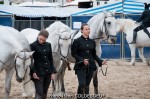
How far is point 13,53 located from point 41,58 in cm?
76

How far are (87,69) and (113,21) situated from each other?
1.64 metres

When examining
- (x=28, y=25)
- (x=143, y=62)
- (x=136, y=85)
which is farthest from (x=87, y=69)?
(x=28, y=25)

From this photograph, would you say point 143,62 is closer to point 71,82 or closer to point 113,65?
point 113,65

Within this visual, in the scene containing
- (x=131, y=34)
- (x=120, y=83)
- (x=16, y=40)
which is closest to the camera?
(x=16, y=40)

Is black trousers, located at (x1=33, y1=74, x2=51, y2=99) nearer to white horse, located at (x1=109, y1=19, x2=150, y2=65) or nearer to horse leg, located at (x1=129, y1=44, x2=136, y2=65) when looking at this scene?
white horse, located at (x1=109, y1=19, x2=150, y2=65)

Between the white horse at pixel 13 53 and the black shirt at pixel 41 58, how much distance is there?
138 millimetres

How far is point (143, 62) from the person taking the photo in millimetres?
16969

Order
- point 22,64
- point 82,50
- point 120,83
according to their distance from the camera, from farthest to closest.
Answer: point 120,83, point 82,50, point 22,64

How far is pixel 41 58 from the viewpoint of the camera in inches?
280

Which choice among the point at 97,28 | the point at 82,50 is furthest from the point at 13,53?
the point at 97,28

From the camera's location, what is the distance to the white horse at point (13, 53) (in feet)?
23.1

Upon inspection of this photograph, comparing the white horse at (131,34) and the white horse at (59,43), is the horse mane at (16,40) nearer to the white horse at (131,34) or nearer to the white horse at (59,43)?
the white horse at (59,43)

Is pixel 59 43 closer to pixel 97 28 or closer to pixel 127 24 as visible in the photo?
pixel 97 28

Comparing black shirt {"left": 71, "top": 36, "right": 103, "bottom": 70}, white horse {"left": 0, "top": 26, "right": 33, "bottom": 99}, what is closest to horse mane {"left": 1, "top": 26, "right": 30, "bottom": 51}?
white horse {"left": 0, "top": 26, "right": 33, "bottom": 99}
